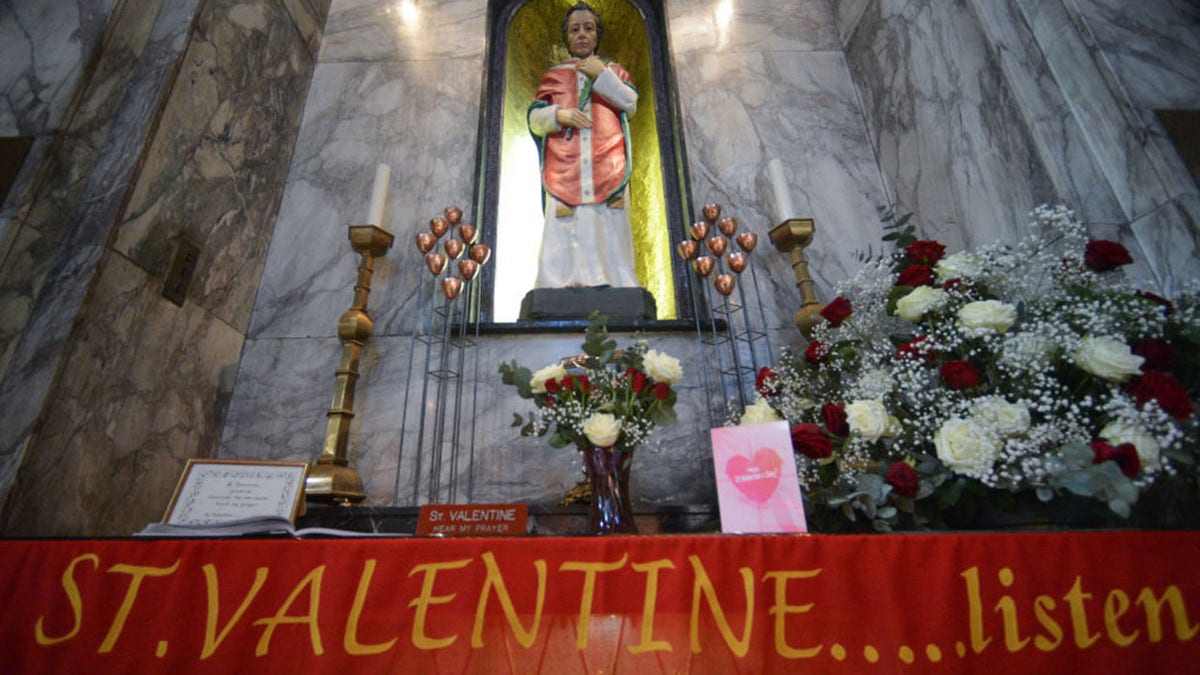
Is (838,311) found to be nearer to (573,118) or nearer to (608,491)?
(608,491)

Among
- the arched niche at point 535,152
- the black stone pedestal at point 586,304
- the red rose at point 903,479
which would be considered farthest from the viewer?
the arched niche at point 535,152

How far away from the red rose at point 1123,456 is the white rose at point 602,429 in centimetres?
101

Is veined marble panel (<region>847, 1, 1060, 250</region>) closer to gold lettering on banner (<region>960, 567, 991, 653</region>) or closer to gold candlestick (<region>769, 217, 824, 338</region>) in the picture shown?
gold candlestick (<region>769, 217, 824, 338</region>)

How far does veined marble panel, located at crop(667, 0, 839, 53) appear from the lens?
3.33 meters

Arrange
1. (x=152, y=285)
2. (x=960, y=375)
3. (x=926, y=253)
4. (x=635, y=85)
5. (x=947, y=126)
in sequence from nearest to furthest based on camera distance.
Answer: (x=960, y=375) → (x=926, y=253) → (x=152, y=285) → (x=947, y=126) → (x=635, y=85)

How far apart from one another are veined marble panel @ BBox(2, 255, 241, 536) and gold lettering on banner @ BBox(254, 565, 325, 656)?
1074mm

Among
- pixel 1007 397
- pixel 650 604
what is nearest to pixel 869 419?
pixel 1007 397

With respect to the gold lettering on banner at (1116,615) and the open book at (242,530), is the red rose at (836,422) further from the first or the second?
the open book at (242,530)

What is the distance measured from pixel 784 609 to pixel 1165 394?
91cm

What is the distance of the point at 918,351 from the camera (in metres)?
1.53

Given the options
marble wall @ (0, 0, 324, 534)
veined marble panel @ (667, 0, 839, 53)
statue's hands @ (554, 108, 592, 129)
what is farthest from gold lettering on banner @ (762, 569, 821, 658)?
veined marble panel @ (667, 0, 839, 53)

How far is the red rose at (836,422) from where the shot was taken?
1.53 metres

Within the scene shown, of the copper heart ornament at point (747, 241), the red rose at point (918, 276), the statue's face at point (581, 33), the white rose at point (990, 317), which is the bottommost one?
the white rose at point (990, 317)

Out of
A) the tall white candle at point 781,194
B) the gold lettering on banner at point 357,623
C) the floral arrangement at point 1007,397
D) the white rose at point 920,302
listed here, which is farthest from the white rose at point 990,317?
the gold lettering on banner at point 357,623
